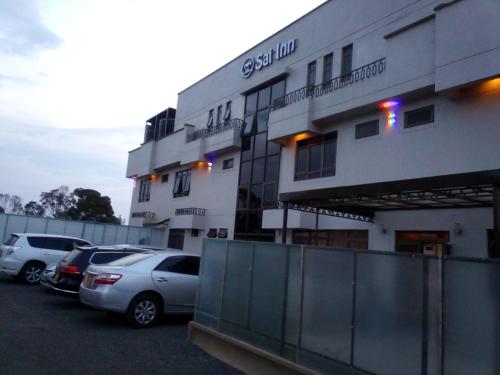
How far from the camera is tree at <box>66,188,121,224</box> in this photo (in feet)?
202

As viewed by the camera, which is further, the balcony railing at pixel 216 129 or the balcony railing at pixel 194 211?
the balcony railing at pixel 194 211

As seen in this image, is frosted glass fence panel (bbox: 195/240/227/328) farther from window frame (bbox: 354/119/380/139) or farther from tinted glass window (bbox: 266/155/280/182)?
tinted glass window (bbox: 266/155/280/182)

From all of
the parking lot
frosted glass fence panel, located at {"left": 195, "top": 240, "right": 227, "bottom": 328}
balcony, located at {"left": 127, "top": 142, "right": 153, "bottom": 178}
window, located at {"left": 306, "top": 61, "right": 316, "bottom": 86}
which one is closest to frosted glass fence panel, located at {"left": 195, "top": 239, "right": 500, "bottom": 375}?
frosted glass fence panel, located at {"left": 195, "top": 240, "right": 227, "bottom": 328}

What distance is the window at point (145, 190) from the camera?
103 ft

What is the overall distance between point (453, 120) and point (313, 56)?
7.43m

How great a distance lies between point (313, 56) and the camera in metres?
18.2

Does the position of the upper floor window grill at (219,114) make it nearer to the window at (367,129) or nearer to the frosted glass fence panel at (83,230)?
the frosted glass fence panel at (83,230)

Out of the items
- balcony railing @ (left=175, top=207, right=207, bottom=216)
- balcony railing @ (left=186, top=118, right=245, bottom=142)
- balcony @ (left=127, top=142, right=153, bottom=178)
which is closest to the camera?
balcony railing @ (left=186, top=118, right=245, bottom=142)

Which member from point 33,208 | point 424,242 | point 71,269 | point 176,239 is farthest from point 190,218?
point 33,208

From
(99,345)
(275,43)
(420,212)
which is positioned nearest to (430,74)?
(420,212)

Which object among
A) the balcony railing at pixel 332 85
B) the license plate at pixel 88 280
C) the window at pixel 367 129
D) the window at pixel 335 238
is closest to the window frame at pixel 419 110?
the window at pixel 367 129

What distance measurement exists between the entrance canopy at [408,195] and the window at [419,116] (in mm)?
2624

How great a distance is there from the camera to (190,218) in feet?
78.0

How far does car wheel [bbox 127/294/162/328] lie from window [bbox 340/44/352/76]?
1111 cm
